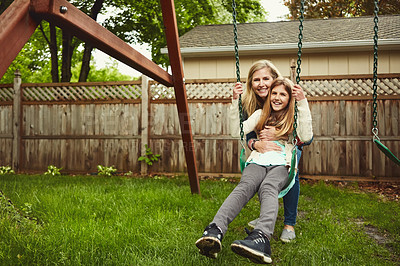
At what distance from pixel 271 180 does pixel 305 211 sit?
1.78 meters

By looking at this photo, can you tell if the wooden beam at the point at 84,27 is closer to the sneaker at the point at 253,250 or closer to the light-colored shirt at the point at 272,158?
the light-colored shirt at the point at 272,158

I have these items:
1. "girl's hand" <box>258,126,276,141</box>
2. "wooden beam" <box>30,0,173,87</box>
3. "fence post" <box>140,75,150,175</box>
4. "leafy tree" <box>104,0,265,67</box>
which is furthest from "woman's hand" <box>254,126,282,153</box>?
"leafy tree" <box>104,0,265,67</box>

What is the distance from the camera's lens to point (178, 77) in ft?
11.5

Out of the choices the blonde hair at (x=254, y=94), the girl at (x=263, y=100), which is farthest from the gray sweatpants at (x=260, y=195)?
the blonde hair at (x=254, y=94)

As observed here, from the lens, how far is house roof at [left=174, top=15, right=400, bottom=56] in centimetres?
753

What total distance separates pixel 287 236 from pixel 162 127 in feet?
13.9

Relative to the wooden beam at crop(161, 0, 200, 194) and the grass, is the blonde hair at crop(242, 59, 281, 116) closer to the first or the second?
the wooden beam at crop(161, 0, 200, 194)

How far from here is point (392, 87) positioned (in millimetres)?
5934

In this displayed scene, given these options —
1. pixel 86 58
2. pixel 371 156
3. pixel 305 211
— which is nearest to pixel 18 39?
Result: pixel 305 211

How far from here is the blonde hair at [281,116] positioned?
98.9 inches

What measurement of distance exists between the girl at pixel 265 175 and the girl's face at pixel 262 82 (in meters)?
0.14

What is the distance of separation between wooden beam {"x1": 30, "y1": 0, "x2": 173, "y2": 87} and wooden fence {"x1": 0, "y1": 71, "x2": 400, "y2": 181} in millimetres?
3705

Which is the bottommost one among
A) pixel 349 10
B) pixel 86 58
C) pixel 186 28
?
pixel 86 58

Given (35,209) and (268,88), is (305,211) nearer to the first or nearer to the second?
(268,88)
